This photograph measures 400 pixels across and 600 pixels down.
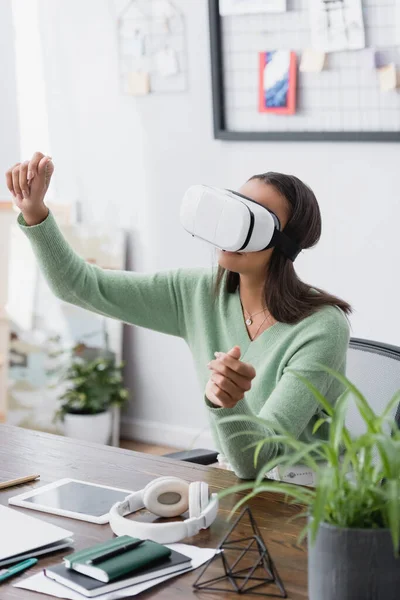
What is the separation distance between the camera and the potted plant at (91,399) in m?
3.99

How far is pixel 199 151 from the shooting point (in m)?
3.77

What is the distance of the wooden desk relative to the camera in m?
1.39

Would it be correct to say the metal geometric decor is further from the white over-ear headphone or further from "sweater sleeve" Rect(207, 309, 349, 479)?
"sweater sleeve" Rect(207, 309, 349, 479)

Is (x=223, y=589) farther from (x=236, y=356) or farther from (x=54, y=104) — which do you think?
(x=54, y=104)

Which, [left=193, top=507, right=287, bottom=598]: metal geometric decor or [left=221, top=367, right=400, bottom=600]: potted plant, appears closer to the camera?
[left=221, top=367, right=400, bottom=600]: potted plant

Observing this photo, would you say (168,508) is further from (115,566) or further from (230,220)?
(230,220)

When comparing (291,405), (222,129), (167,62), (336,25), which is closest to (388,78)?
(336,25)

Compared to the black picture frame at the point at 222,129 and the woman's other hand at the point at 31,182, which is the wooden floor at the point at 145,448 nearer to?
the black picture frame at the point at 222,129

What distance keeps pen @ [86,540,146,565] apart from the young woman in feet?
1.15

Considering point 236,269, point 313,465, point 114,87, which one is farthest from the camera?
point 114,87

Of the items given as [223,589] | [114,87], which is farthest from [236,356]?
[114,87]

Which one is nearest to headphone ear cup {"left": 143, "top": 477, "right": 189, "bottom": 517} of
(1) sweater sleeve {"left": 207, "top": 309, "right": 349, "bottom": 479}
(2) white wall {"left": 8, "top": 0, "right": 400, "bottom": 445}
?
(1) sweater sleeve {"left": 207, "top": 309, "right": 349, "bottom": 479}

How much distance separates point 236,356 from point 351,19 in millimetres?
1894

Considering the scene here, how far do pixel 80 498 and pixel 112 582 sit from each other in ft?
1.16
